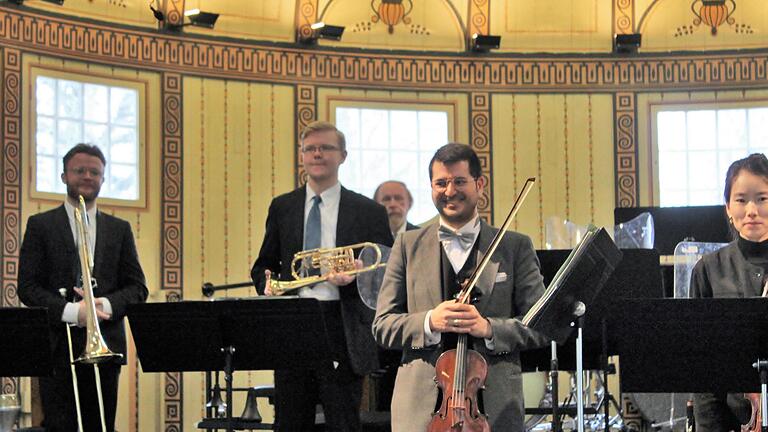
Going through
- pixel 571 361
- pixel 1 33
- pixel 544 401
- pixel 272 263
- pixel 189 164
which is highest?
pixel 1 33

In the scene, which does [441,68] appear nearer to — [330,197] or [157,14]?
[157,14]

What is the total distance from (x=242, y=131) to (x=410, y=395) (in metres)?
7.59

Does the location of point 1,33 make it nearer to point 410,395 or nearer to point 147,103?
point 147,103

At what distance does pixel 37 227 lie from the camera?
614cm

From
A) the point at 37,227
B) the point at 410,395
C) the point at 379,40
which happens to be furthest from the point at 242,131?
the point at 410,395

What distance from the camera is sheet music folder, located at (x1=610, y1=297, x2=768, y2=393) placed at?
4.27 meters

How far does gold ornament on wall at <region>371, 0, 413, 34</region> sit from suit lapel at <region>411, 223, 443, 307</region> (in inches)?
316

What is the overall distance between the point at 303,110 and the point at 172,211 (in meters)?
1.68

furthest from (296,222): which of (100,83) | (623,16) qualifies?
(623,16)

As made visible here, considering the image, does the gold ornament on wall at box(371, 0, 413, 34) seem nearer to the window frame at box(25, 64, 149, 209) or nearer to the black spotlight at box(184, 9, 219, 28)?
the black spotlight at box(184, 9, 219, 28)

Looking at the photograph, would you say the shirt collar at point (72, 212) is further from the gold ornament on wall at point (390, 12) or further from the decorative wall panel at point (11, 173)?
the gold ornament on wall at point (390, 12)

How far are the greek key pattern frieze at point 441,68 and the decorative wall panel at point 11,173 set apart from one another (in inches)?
47.8

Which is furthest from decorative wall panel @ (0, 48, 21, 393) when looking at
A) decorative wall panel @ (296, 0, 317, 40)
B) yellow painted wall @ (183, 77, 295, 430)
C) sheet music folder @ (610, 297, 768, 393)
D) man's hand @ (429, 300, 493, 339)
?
sheet music folder @ (610, 297, 768, 393)

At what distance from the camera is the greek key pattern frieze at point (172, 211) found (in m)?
10.8
